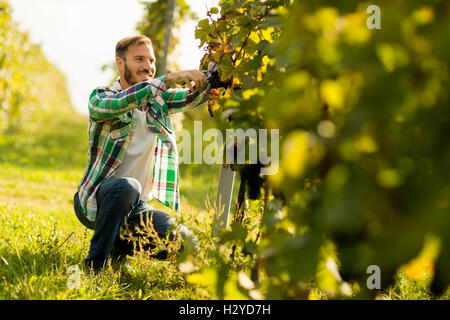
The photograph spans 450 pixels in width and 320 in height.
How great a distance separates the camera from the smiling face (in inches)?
107

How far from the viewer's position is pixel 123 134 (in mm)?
2588

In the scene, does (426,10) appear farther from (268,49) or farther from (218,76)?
(218,76)

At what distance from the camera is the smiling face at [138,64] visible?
8.93 feet

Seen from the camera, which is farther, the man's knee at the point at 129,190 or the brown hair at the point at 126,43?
the brown hair at the point at 126,43

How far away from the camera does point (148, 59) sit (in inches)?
108

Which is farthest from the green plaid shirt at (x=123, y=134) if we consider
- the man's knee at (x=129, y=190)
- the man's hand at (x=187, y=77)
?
the man's knee at (x=129, y=190)

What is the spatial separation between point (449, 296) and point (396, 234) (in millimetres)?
1548

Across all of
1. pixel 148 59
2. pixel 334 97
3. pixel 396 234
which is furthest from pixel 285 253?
pixel 148 59

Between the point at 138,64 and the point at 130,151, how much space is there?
0.57 metres

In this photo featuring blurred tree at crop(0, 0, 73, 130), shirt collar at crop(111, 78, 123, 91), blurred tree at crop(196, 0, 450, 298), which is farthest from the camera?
blurred tree at crop(0, 0, 73, 130)

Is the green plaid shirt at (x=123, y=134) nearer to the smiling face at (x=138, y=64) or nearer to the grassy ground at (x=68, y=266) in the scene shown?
the smiling face at (x=138, y=64)

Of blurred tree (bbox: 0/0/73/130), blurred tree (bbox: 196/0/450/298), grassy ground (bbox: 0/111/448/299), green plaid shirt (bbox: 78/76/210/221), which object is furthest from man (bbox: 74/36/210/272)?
blurred tree (bbox: 0/0/73/130)

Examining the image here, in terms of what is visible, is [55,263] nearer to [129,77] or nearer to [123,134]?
[123,134]

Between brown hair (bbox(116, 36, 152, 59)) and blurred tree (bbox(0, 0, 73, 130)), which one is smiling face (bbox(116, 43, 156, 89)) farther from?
blurred tree (bbox(0, 0, 73, 130))
